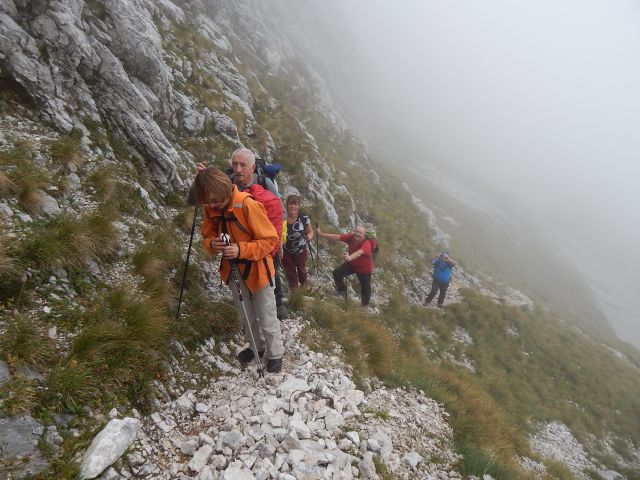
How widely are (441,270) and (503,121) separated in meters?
134

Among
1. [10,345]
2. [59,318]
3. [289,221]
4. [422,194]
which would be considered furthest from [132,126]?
[422,194]

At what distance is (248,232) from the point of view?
4879 millimetres

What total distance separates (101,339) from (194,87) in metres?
12.9

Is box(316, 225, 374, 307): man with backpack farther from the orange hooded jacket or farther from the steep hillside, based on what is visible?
the orange hooded jacket

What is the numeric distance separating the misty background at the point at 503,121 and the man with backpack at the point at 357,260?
53136 millimetres

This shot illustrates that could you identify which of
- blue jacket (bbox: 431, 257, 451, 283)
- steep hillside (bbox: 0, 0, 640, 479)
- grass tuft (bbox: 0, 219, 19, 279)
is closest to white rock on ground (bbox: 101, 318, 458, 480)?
steep hillside (bbox: 0, 0, 640, 479)

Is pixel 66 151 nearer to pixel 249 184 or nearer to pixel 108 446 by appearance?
pixel 249 184

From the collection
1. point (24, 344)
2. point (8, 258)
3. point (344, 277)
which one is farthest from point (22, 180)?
point (344, 277)

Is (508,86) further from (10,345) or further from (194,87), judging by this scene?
(10,345)

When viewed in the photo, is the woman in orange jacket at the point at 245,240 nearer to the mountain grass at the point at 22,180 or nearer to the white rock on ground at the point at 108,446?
the white rock on ground at the point at 108,446

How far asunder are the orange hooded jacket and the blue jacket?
11458 mm

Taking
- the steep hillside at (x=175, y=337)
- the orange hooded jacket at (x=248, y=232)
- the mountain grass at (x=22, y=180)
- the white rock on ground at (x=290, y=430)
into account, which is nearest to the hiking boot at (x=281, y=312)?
the steep hillside at (x=175, y=337)

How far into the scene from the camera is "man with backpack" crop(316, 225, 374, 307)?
10.9 meters

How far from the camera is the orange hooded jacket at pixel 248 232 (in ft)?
15.7
